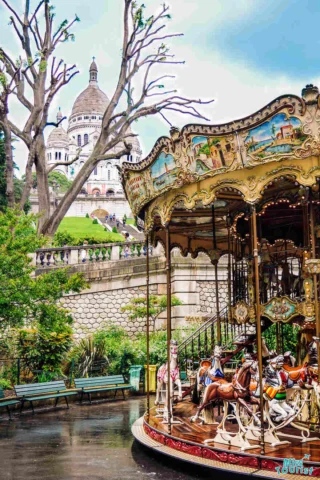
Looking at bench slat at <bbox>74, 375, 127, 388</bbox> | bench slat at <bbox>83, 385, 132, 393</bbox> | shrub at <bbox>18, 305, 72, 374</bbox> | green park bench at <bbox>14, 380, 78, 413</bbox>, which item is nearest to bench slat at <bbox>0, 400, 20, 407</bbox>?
green park bench at <bbox>14, 380, 78, 413</bbox>

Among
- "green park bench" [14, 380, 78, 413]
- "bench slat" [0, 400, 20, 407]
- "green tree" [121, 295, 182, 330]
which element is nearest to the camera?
"bench slat" [0, 400, 20, 407]

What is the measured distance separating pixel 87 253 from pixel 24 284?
22.5 feet

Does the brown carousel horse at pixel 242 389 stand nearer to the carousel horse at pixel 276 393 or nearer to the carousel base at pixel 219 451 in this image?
the carousel horse at pixel 276 393

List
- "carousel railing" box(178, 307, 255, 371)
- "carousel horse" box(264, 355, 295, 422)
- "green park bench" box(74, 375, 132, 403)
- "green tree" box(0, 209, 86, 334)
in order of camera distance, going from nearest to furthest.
Result: "carousel horse" box(264, 355, 295, 422) → "carousel railing" box(178, 307, 255, 371) → "green tree" box(0, 209, 86, 334) → "green park bench" box(74, 375, 132, 403)

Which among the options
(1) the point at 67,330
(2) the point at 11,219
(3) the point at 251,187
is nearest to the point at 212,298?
(1) the point at 67,330

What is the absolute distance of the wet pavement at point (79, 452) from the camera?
797cm

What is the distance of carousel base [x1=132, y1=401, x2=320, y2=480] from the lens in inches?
284

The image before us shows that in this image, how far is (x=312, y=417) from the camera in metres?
9.25

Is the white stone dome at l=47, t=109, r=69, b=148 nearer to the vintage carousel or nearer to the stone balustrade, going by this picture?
the stone balustrade

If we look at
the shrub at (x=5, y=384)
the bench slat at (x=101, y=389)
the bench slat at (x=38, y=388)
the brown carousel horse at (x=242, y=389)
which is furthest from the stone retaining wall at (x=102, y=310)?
the brown carousel horse at (x=242, y=389)

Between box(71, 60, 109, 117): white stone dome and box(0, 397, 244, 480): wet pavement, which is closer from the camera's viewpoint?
box(0, 397, 244, 480): wet pavement

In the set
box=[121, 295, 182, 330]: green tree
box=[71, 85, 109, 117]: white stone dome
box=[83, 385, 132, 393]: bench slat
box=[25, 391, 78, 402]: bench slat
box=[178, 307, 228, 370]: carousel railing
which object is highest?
box=[71, 85, 109, 117]: white stone dome

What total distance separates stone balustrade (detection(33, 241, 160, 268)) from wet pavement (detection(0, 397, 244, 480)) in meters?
7.91

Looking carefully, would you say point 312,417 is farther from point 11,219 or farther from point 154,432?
point 11,219
